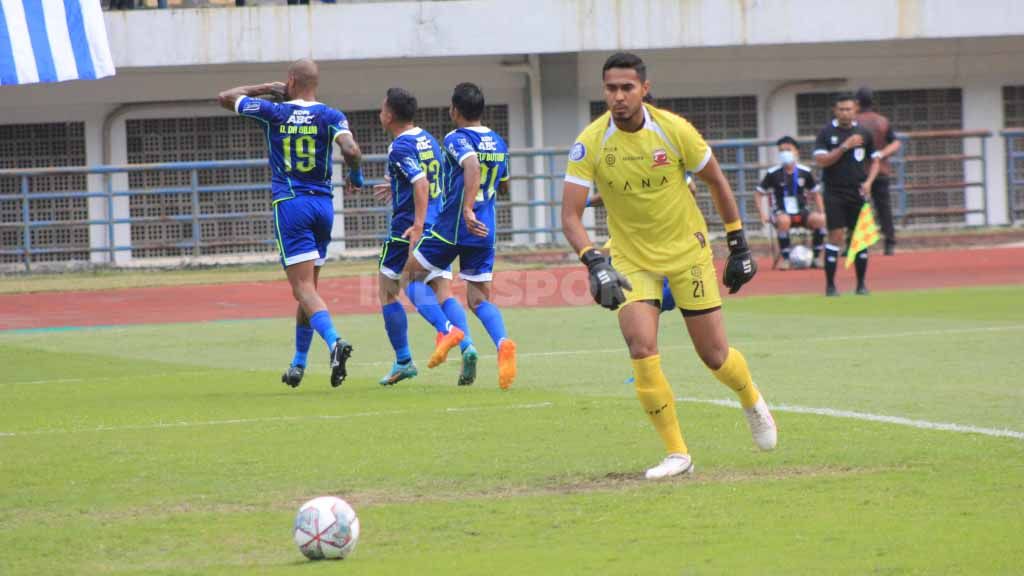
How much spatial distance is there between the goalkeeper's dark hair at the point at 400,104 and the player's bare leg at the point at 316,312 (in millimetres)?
1321

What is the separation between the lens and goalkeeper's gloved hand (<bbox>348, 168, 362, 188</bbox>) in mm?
12280

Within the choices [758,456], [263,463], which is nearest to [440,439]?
[263,463]

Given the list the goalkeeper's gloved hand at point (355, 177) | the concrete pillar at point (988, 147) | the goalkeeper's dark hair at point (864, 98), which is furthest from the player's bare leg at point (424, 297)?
the concrete pillar at point (988, 147)

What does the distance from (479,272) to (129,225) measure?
682 inches

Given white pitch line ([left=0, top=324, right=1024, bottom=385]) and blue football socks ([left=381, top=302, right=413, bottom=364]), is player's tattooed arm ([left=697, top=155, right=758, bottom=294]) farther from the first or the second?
white pitch line ([left=0, top=324, right=1024, bottom=385])

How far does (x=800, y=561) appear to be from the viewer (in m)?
5.93

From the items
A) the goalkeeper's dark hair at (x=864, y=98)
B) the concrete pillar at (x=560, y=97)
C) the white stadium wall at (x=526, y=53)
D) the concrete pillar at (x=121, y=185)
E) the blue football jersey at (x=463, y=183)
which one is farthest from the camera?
the concrete pillar at (x=560, y=97)

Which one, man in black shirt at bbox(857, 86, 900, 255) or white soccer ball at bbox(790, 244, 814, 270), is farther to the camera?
white soccer ball at bbox(790, 244, 814, 270)

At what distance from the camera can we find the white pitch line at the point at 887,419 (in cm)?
890

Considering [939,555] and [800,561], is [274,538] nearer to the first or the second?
[800,561]

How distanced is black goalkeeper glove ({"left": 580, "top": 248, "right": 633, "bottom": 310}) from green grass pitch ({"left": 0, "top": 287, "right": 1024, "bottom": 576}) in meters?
0.83

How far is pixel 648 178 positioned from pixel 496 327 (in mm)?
3999

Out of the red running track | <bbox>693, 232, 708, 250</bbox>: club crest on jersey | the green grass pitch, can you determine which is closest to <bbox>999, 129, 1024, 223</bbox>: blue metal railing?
the red running track

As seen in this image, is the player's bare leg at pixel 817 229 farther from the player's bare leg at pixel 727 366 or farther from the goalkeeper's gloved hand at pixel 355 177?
the player's bare leg at pixel 727 366
